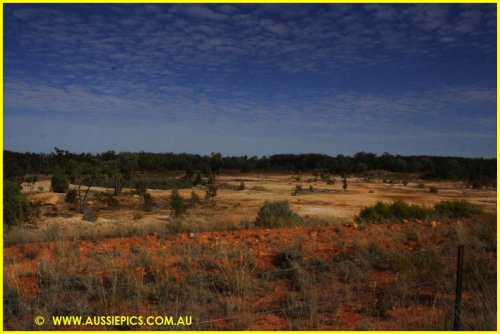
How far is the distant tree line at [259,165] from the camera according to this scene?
189ft

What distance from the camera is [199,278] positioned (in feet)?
25.3

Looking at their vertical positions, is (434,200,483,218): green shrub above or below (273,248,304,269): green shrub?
above

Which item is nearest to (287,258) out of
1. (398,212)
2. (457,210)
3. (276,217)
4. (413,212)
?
(276,217)

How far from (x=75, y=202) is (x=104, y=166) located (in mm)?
6538

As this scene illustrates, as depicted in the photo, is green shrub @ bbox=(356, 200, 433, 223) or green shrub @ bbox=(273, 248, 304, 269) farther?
green shrub @ bbox=(356, 200, 433, 223)

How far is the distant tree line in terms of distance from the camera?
5753 cm

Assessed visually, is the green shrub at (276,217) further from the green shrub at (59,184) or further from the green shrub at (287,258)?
the green shrub at (59,184)

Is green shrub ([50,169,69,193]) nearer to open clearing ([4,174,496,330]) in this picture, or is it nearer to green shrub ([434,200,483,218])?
open clearing ([4,174,496,330])

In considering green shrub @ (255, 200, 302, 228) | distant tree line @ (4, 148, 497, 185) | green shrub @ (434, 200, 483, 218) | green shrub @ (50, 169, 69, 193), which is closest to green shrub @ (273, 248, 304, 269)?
green shrub @ (255, 200, 302, 228)

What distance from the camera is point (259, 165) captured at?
100m

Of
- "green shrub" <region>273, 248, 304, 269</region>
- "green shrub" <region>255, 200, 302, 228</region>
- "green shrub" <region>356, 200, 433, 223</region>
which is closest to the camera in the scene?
"green shrub" <region>273, 248, 304, 269</region>

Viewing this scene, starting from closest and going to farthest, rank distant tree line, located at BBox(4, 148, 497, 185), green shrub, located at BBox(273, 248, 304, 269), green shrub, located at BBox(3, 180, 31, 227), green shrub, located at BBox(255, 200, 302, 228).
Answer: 1. green shrub, located at BBox(273, 248, 304, 269)
2. green shrub, located at BBox(255, 200, 302, 228)
3. green shrub, located at BBox(3, 180, 31, 227)
4. distant tree line, located at BBox(4, 148, 497, 185)

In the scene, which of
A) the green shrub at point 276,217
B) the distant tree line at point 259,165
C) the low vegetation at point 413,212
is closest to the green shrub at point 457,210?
the low vegetation at point 413,212

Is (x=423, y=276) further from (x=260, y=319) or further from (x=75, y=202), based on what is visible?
(x=75, y=202)
